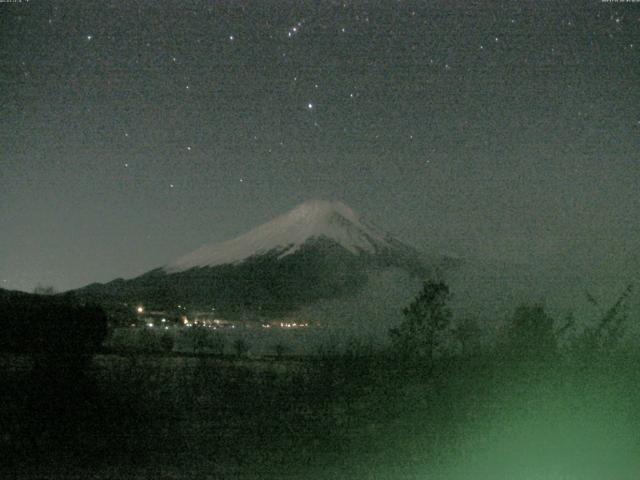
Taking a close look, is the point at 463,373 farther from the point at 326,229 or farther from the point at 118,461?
the point at 326,229

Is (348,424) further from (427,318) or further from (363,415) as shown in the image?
(427,318)

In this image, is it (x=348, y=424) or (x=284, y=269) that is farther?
(x=284, y=269)

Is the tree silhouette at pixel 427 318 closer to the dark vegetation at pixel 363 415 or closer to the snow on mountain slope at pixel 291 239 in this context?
the dark vegetation at pixel 363 415

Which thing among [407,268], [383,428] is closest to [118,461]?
[383,428]

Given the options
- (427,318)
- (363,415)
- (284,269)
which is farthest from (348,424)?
(284,269)

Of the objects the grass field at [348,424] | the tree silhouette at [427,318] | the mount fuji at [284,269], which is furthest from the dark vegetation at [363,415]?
the mount fuji at [284,269]

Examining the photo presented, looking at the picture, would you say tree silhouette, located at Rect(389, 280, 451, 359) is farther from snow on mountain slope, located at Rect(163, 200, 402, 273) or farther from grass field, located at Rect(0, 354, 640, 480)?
snow on mountain slope, located at Rect(163, 200, 402, 273)
